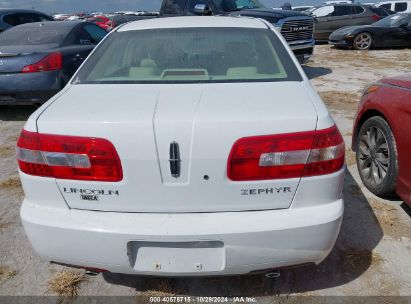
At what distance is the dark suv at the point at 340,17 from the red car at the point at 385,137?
1342 cm

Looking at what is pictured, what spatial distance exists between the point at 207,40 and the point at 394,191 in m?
1.96

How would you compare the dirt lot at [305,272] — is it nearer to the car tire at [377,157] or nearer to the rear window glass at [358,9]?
the car tire at [377,157]

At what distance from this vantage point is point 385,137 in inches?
121

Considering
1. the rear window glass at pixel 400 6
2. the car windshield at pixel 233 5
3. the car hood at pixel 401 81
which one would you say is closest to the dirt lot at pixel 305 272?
the car hood at pixel 401 81

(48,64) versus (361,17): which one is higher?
(48,64)

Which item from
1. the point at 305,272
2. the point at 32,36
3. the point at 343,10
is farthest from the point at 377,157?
the point at 343,10

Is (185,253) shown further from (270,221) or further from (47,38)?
(47,38)

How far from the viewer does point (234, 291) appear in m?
2.28

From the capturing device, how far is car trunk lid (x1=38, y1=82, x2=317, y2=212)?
172 cm

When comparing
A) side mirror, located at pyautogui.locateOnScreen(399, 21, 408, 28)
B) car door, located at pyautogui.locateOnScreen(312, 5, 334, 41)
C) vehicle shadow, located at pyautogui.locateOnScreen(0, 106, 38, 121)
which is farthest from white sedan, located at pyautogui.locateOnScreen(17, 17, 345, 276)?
car door, located at pyautogui.locateOnScreen(312, 5, 334, 41)

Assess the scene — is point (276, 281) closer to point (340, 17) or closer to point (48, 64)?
point (48, 64)

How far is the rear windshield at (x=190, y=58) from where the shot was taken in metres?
2.44

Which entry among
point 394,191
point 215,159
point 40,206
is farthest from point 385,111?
point 40,206

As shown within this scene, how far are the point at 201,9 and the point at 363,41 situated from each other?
7705mm
